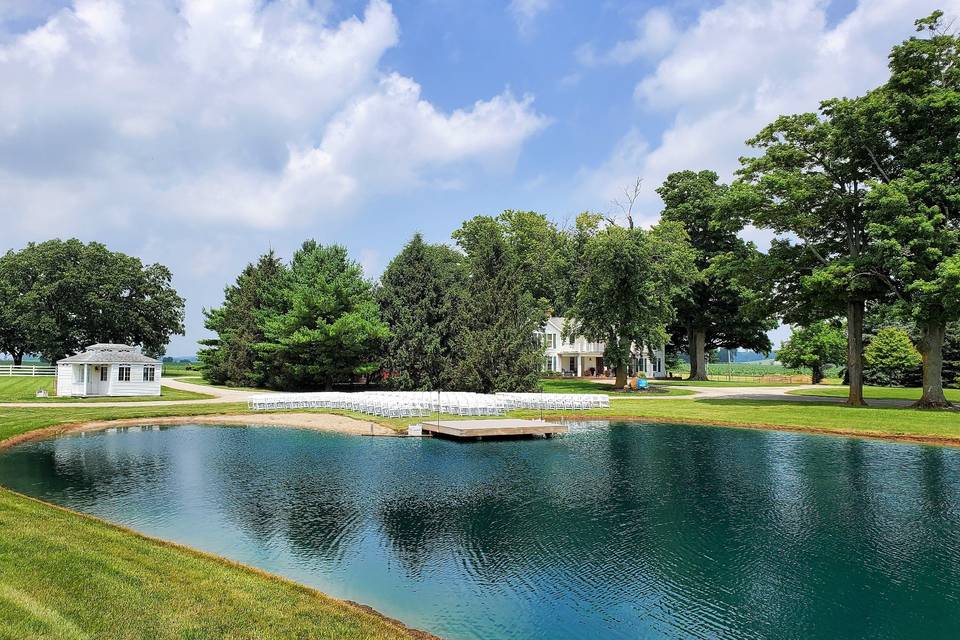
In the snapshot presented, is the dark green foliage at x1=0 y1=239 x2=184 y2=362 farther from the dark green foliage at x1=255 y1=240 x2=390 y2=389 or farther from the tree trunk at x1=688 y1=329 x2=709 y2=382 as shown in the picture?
the tree trunk at x1=688 y1=329 x2=709 y2=382

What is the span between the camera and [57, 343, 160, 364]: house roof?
37.2m

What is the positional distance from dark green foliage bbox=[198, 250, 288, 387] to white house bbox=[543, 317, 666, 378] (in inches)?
1232

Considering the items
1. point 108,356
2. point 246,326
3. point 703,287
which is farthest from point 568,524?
point 703,287

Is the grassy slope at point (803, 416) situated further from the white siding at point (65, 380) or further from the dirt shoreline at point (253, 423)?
the white siding at point (65, 380)

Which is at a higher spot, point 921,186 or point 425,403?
point 921,186

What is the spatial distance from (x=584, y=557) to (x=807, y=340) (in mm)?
61171

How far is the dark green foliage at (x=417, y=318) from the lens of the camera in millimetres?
44000

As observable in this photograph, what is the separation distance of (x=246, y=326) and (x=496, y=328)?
72.4 feet

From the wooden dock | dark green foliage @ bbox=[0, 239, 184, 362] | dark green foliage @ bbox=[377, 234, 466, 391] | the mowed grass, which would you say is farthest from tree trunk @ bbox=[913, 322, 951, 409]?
dark green foliage @ bbox=[0, 239, 184, 362]

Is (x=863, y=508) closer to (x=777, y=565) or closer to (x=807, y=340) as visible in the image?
(x=777, y=565)

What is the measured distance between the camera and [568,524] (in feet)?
41.5


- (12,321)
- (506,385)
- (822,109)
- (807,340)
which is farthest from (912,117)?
(12,321)

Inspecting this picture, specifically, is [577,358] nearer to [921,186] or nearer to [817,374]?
[817,374]

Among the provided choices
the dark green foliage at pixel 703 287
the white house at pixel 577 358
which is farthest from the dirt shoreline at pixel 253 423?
the white house at pixel 577 358
